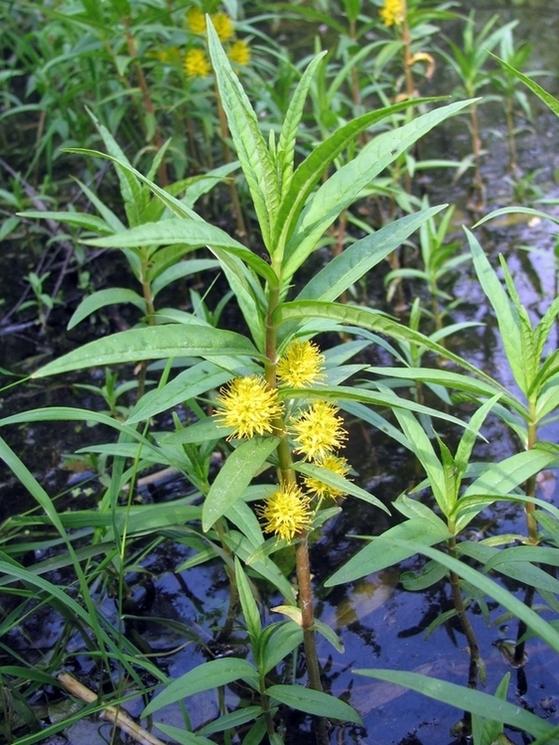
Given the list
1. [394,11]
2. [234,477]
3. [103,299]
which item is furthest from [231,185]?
[234,477]

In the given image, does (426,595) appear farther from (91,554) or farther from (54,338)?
(54,338)

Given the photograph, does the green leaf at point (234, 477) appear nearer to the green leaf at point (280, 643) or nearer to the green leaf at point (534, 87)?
the green leaf at point (280, 643)

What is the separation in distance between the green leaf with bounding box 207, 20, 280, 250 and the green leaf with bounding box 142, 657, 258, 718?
2.57ft

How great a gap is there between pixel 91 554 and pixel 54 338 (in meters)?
1.48

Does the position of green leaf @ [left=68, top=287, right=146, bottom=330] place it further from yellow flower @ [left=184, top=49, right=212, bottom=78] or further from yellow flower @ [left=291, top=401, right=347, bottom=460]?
yellow flower @ [left=184, top=49, right=212, bottom=78]

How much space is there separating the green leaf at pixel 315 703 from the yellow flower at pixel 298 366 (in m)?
0.59

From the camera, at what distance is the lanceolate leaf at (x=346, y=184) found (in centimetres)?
123

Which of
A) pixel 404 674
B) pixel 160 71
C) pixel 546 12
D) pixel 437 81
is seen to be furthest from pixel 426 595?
pixel 546 12

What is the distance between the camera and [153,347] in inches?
45.7

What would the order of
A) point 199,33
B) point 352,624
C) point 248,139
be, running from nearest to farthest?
point 248,139, point 352,624, point 199,33

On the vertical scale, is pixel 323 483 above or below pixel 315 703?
above

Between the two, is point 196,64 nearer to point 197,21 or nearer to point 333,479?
point 197,21

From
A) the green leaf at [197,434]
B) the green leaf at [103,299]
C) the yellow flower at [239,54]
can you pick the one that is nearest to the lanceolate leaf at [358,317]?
the green leaf at [197,434]

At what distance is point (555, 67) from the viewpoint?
442cm
